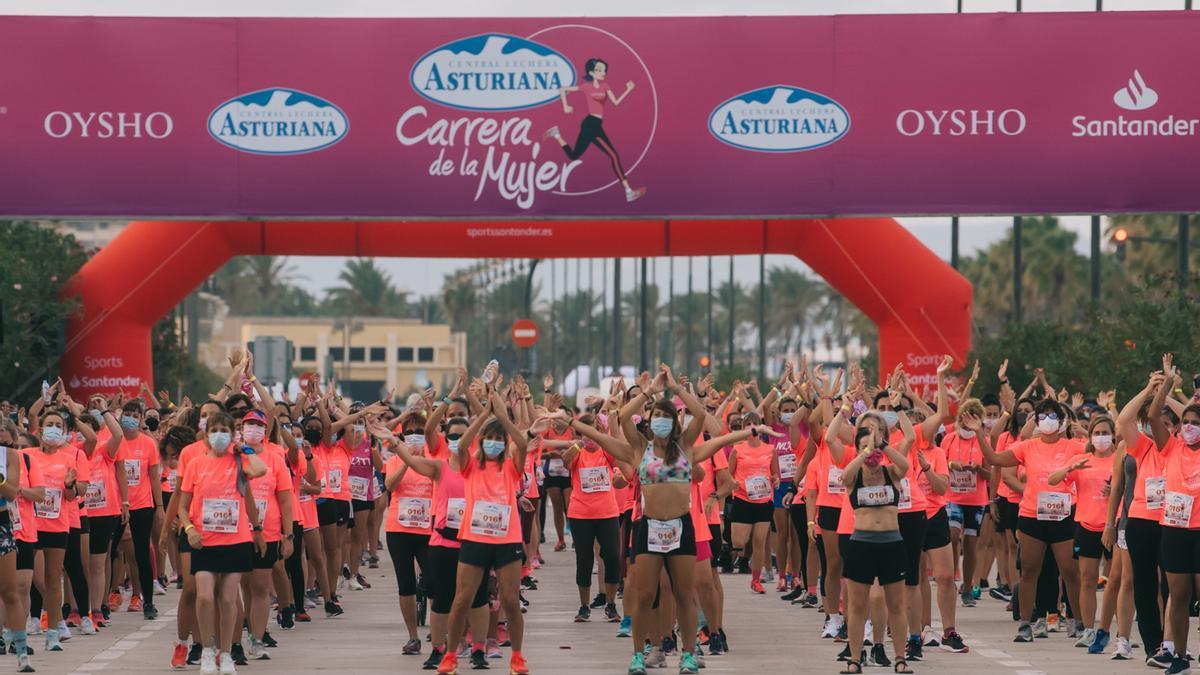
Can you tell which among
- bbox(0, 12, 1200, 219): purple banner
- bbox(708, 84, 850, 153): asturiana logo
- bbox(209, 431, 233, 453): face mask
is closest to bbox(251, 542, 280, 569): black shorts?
bbox(209, 431, 233, 453): face mask

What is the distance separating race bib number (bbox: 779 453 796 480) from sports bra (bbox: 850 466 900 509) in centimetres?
700

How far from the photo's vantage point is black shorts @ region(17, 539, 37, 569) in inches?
584

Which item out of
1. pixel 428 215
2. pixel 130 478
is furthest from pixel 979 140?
pixel 130 478

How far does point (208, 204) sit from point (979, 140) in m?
9.42

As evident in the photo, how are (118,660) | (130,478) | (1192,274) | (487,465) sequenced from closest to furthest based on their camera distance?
(487,465)
(118,660)
(130,478)
(1192,274)

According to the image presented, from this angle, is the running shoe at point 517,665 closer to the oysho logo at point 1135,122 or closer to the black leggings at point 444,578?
the black leggings at point 444,578

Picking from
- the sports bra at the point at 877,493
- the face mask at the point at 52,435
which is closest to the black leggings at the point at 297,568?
the face mask at the point at 52,435

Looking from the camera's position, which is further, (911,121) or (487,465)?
(911,121)

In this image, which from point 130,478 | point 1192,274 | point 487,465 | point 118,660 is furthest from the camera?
point 1192,274

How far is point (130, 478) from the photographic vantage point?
17.7m

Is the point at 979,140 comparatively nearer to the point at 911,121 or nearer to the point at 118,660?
the point at 911,121

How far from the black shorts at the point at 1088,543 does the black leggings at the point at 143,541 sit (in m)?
7.98

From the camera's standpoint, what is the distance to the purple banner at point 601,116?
80.4ft

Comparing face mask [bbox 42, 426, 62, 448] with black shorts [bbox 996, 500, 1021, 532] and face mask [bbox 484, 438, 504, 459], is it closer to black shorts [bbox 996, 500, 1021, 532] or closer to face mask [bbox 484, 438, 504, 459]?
face mask [bbox 484, 438, 504, 459]
